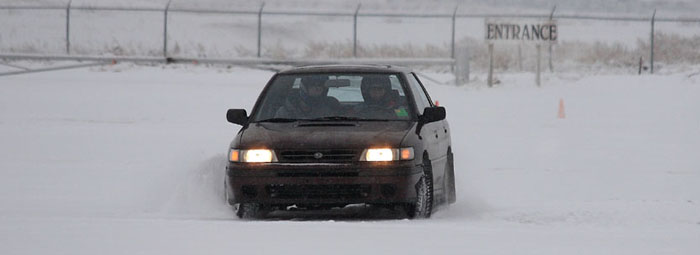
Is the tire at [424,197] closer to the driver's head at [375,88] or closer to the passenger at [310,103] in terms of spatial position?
the driver's head at [375,88]

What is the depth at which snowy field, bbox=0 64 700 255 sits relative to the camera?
878 centimetres

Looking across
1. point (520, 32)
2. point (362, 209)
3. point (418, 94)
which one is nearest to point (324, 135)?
point (418, 94)

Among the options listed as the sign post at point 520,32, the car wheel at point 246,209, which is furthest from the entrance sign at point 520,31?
the car wheel at point 246,209

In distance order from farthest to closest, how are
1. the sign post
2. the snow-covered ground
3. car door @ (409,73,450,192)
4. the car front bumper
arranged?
the snow-covered ground, the sign post, car door @ (409,73,450,192), the car front bumper

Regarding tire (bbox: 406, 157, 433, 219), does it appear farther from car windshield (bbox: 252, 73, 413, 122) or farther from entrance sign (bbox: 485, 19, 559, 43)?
entrance sign (bbox: 485, 19, 559, 43)

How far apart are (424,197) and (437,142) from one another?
1.07 m

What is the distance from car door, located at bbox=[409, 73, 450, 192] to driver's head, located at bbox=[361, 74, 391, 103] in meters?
0.33

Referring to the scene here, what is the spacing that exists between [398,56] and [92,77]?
36.4ft

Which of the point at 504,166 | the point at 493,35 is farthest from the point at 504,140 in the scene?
the point at 493,35

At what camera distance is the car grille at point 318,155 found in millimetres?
10555

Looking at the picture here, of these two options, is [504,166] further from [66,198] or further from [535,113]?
[535,113]

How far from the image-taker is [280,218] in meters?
11.6

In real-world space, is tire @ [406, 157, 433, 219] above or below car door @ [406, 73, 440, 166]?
below

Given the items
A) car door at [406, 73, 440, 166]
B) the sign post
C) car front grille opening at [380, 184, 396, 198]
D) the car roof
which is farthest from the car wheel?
the sign post
